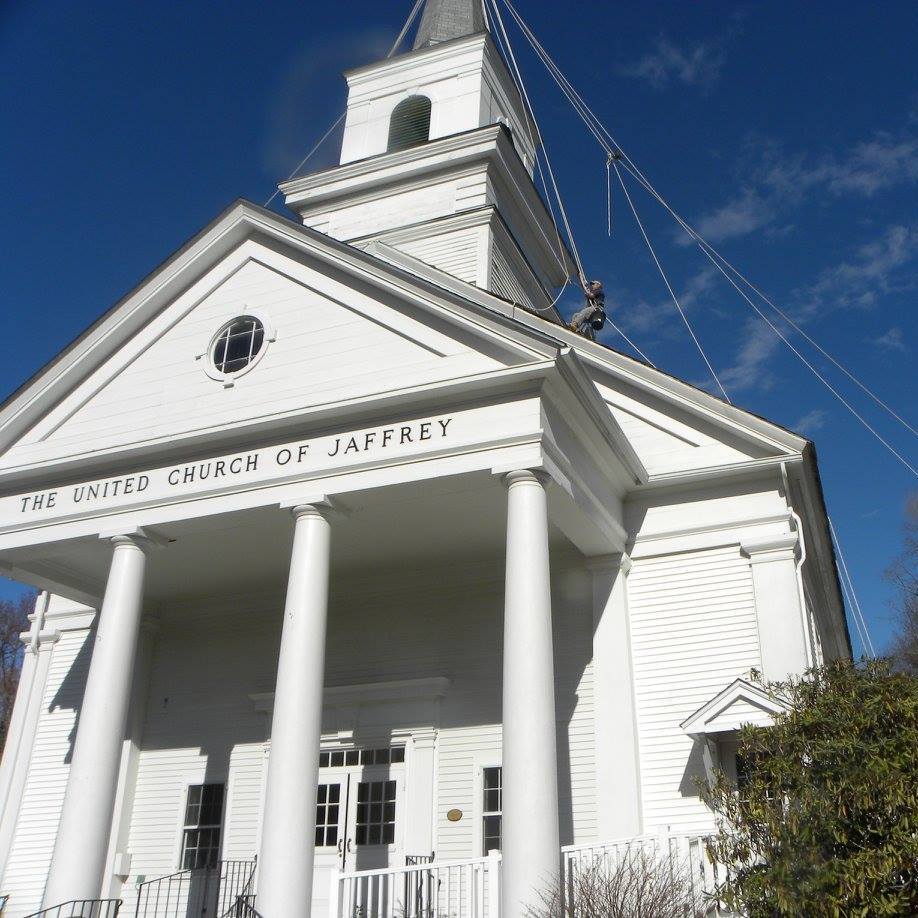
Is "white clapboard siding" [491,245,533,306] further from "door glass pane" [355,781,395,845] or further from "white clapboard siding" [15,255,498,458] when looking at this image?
"door glass pane" [355,781,395,845]

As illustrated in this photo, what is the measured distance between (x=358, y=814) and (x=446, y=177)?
1370cm

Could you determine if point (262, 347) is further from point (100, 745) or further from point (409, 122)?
point (409, 122)

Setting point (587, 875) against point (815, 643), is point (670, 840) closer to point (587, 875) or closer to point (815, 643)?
point (587, 875)

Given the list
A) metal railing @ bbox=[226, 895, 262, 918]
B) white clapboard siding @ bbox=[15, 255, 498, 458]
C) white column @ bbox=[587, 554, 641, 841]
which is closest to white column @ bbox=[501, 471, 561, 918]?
white clapboard siding @ bbox=[15, 255, 498, 458]

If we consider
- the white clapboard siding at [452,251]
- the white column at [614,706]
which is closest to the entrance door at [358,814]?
the white column at [614,706]

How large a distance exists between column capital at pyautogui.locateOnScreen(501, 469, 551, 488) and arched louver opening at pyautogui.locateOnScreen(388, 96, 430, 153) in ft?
47.7

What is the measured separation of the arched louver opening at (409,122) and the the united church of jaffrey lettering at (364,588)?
7.89 metres

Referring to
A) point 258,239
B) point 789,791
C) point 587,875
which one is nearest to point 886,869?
point 789,791

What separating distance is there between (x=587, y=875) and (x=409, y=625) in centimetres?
709

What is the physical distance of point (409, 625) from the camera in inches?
637

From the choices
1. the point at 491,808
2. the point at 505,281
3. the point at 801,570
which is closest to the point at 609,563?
the point at 801,570

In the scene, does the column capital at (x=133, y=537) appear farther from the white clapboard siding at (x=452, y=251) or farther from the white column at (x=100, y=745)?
the white clapboard siding at (x=452, y=251)

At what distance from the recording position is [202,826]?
1617cm

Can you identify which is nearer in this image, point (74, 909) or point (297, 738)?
point (297, 738)
